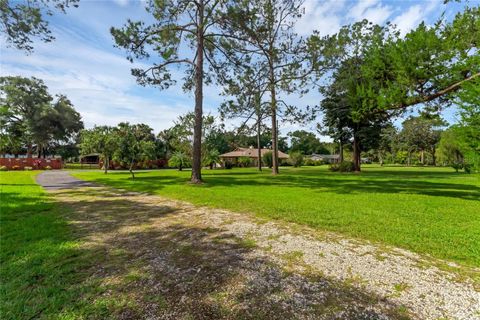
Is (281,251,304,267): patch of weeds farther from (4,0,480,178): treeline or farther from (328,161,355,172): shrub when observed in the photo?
(328,161,355,172): shrub

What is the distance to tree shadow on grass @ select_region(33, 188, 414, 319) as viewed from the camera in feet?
7.84

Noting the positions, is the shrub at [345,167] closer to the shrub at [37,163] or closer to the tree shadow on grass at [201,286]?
the tree shadow on grass at [201,286]

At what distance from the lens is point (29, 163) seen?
34656 millimetres

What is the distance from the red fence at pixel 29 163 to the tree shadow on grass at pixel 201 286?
3991 cm

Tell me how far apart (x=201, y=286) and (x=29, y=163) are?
4341 cm

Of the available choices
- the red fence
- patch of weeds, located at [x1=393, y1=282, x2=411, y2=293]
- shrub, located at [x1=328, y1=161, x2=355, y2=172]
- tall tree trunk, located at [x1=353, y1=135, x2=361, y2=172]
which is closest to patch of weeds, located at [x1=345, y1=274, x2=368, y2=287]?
patch of weeds, located at [x1=393, y1=282, x2=411, y2=293]

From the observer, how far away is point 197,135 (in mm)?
14805

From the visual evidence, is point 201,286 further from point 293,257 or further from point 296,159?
point 296,159

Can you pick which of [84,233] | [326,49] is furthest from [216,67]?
[84,233]

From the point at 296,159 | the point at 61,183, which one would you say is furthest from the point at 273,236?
the point at 296,159

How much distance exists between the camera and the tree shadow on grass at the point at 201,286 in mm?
2391

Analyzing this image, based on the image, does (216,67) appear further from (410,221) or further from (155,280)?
(155,280)

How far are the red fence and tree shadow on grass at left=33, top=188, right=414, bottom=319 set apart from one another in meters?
39.9

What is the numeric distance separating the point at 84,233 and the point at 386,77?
10.8 metres
